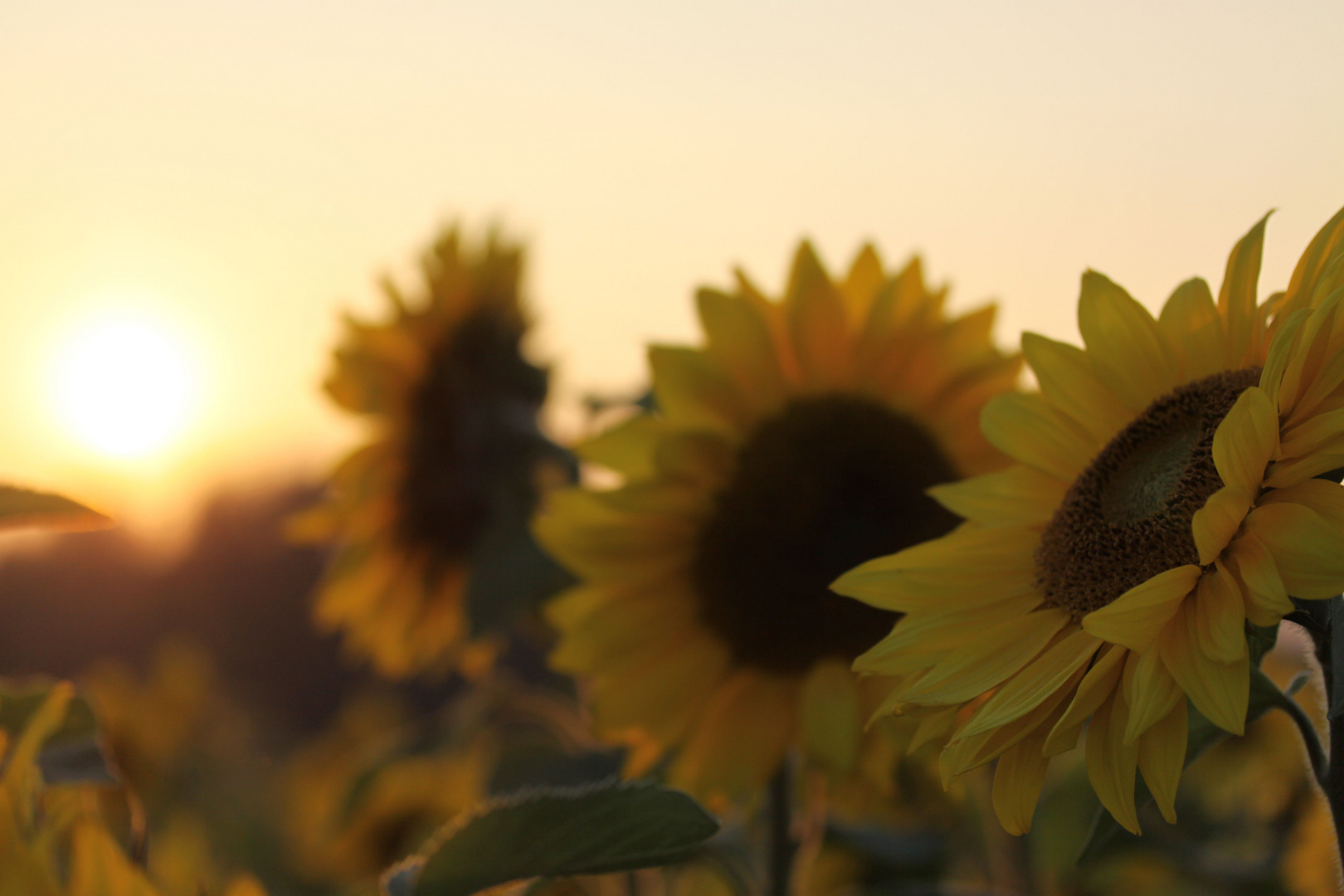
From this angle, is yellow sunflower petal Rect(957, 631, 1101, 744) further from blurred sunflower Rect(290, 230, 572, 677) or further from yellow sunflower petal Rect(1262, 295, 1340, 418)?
blurred sunflower Rect(290, 230, 572, 677)

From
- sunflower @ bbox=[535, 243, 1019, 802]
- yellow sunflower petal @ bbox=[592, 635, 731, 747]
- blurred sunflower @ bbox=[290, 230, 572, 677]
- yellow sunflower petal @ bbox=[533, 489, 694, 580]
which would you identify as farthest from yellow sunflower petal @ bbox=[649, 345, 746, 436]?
blurred sunflower @ bbox=[290, 230, 572, 677]

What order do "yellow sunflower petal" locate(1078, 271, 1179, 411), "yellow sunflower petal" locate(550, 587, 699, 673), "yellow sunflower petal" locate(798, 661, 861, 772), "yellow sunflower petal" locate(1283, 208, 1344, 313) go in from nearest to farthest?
"yellow sunflower petal" locate(1283, 208, 1344, 313), "yellow sunflower petal" locate(1078, 271, 1179, 411), "yellow sunflower petal" locate(798, 661, 861, 772), "yellow sunflower petal" locate(550, 587, 699, 673)

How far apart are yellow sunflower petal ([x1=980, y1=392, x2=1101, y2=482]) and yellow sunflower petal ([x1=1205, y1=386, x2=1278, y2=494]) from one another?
0.73 ft

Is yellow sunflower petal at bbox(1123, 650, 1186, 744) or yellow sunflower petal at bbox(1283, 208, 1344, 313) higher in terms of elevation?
yellow sunflower petal at bbox(1283, 208, 1344, 313)

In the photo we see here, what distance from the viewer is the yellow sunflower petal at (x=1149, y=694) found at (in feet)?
1.85

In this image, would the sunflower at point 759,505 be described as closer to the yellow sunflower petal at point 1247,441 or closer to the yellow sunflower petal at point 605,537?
the yellow sunflower petal at point 605,537

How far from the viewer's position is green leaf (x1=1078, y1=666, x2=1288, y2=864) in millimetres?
674

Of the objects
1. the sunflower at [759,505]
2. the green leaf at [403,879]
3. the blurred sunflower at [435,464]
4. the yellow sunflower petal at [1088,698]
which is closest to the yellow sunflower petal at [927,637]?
the yellow sunflower petal at [1088,698]

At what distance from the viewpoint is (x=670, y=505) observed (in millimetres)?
1235

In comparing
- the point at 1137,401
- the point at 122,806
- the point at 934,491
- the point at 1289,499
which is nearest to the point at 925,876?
the point at 934,491

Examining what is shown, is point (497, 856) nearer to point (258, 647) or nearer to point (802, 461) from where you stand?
point (802, 461)

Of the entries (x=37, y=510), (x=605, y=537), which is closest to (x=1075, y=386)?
(x=605, y=537)

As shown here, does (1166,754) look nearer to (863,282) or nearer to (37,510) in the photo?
(37,510)

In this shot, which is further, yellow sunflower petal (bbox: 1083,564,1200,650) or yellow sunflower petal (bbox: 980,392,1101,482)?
yellow sunflower petal (bbox: 980,392,1101,482)
